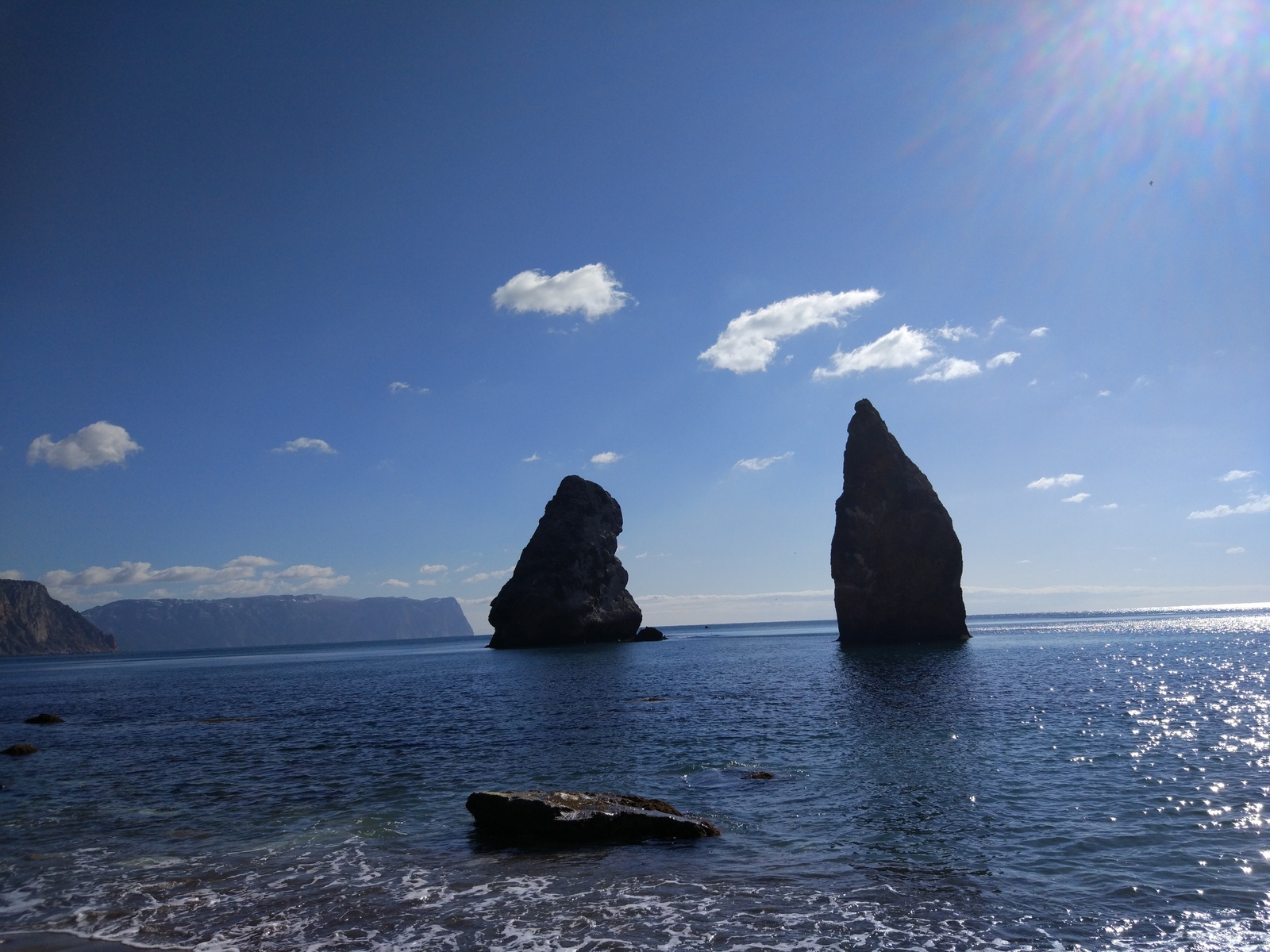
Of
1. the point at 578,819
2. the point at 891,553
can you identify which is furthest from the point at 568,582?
the point at 578,819

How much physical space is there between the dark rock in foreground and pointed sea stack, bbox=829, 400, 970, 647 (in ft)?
253

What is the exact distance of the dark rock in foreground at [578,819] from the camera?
1573cm

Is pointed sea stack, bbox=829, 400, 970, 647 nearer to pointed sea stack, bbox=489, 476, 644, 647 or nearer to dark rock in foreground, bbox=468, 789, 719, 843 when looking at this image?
pointed sea stack, bbox=489, 476, 644, 647

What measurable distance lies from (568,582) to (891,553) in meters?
48.2

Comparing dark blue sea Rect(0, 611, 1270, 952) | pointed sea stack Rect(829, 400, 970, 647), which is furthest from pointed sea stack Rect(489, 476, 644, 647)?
dark blue sea Rect(0, 611, 1270, 952)

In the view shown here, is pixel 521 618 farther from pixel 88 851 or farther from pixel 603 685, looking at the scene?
pixel 88 851

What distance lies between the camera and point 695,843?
15.3 m

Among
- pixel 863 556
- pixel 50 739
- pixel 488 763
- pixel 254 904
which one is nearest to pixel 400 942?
pixel 254 904

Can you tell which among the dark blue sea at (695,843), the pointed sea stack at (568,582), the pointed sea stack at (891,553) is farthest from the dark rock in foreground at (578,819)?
the pointed sea stack at (568,582)

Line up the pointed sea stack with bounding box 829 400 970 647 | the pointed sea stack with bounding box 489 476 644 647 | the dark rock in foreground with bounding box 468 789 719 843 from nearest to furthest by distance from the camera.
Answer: the dark rock in foreground with bounding box 468 789 719 843 → the pointed sea stack with bounding box 829 400 970 647 → the pointed sea stack with bounding box 489 476 644 647

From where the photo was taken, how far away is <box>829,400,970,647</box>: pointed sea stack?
8669 centimetres

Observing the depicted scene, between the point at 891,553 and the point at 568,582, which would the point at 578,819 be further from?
the point at 568,582

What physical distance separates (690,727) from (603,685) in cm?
2231

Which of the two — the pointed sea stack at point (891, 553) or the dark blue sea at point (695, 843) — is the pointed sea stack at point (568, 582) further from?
the dark blue sea at point (695, 843)
